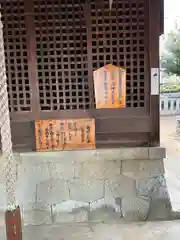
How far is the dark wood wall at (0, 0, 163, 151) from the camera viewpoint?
9.36 feet

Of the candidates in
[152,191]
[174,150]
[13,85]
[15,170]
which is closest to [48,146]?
[15,170]

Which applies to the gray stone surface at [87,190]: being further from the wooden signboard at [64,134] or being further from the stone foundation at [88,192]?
the wooden signboard at [64,134]

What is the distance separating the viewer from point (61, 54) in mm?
2908

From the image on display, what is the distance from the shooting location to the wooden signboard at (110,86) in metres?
2.91

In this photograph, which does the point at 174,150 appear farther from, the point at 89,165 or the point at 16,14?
the point at 16,14

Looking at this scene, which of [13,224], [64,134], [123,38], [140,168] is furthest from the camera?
[140,168]

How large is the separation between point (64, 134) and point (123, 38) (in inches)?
42.7

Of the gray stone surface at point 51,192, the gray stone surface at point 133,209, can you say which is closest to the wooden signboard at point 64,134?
the gray stone surface at point 51,192

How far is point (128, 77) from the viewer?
9.80 feet

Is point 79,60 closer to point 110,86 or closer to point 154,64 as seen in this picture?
point 110,86

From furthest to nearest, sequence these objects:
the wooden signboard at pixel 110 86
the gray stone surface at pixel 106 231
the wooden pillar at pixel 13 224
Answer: the wooden signboard at pixel 110 86, the gray stone surface at pixel 106 231, the wooden pillar at pixel 13 224

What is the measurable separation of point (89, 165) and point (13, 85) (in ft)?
3.57

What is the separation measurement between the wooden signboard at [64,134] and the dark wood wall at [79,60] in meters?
0.07

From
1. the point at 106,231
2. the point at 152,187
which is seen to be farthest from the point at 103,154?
the point at 106,231
